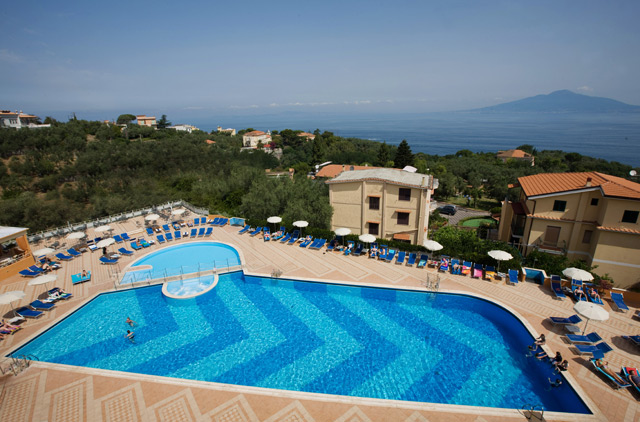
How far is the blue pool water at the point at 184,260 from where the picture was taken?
1616 cm

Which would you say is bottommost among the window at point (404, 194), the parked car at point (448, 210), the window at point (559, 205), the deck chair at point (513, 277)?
the parked car at point (448, 210)

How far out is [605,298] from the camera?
42.7ft

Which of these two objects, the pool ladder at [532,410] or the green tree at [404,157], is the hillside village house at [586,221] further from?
the green tree at [404,157]

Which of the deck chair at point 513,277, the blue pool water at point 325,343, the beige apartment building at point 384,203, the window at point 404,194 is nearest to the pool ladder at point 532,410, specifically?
the blue pool water at point 325,343

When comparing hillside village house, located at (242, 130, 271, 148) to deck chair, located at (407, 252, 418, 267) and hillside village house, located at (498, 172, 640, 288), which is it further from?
hillside village house, located at (498, 172, 640, 288)

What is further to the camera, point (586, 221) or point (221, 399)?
point (586, 221)

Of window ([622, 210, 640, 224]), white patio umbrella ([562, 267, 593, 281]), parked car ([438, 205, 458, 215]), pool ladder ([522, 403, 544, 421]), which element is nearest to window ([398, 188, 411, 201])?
white patio umbrella ([562, 267, 593, 281])

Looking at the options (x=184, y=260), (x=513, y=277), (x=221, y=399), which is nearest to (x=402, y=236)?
(x=513, y=277)

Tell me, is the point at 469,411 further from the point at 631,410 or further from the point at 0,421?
the point at 0,421

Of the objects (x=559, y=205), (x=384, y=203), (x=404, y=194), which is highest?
(x=404, y=194)

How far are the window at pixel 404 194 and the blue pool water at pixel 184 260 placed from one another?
36.0 feet

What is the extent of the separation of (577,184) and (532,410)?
15.2 meters

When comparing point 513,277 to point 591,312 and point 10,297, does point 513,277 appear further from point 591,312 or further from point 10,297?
point 10,297

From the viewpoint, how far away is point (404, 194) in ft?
63.4
